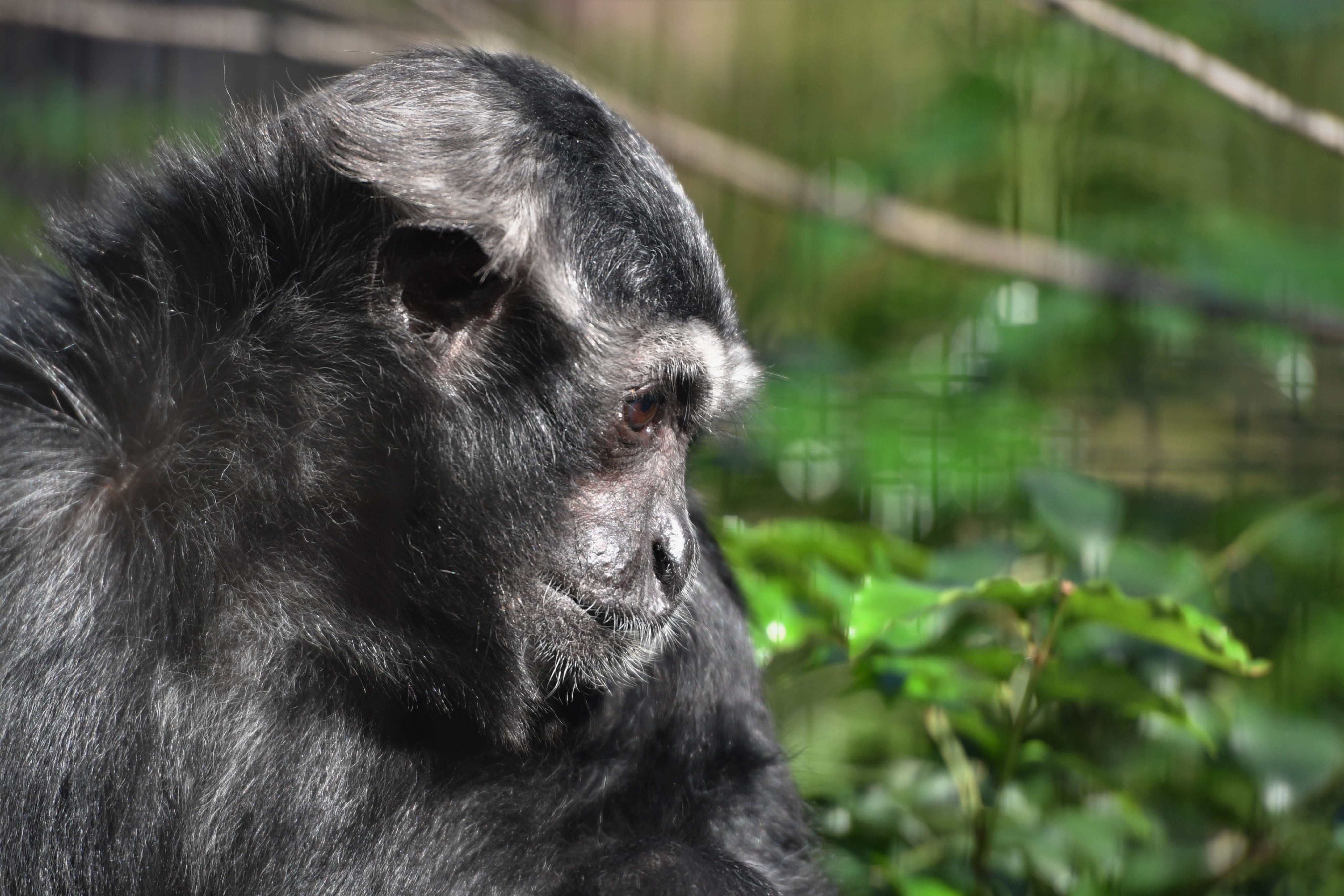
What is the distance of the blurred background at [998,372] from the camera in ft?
9.26

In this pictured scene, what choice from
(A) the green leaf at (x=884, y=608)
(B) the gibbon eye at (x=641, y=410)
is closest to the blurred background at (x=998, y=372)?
(A) the green leaf at (x=884, y=608)

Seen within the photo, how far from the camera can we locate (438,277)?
7.61 feet

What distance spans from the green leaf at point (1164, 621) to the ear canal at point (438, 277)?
130 centimetres

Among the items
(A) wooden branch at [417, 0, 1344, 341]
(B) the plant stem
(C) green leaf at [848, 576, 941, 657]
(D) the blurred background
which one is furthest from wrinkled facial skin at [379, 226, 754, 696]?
(A) wooden branch at [417, 0, 1344, 341]

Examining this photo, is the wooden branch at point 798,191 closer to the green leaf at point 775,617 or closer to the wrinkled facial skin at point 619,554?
the green leaf at point 775,617

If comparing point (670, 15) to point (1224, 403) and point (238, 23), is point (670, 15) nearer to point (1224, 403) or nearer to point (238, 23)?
point (238, 23)

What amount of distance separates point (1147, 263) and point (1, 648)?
4.76m

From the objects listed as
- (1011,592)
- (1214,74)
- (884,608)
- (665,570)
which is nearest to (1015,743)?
(1011,592)

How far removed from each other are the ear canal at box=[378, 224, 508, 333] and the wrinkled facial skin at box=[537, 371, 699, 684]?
0.35 meters

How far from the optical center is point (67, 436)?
235cm

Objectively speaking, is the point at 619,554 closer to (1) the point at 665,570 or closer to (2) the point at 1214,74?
(1) the point at 665,570

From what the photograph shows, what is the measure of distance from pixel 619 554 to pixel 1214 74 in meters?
2.59

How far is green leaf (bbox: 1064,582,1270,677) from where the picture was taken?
2254mm

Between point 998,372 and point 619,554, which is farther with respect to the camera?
point 998,372
